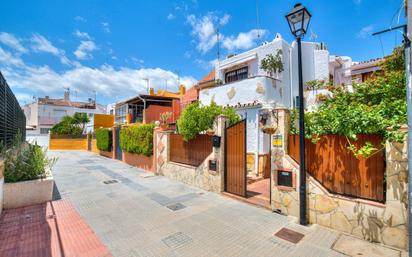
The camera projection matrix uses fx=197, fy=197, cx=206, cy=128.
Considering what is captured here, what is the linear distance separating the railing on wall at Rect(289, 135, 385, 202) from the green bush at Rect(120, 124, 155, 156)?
29.4 feet

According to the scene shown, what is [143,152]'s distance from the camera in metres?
12.7

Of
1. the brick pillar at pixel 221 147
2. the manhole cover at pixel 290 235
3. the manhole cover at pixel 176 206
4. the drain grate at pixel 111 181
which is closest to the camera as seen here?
the manhole cover at pixel 290 235

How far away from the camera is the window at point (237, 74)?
14.1 m

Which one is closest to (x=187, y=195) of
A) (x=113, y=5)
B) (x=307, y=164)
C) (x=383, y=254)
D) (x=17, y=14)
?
(x=307, y=164)

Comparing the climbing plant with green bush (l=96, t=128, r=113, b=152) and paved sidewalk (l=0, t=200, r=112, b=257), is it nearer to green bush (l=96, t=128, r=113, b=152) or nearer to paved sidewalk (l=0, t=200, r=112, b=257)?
paved sidewalk (l=0, t=200, r=112, b=257)

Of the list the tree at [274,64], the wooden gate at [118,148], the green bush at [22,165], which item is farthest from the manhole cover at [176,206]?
the wooden gate at [118,148]

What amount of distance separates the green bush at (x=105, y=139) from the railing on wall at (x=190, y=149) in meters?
11.2

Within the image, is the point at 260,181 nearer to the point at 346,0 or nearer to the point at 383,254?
the point at 383,254

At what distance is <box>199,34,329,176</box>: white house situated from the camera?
33.4ft

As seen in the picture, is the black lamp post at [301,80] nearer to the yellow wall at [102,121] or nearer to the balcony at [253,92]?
the balcony at [253,92]

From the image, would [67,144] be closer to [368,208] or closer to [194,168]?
[194,168]

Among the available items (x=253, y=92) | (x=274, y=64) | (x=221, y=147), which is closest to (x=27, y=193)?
(x=221, y=147)

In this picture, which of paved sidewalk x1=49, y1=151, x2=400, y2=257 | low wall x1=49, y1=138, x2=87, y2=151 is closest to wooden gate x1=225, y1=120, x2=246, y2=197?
paved sidewalk x1=49, y1=151, x2=400, y2=257

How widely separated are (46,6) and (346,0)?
12.1m
